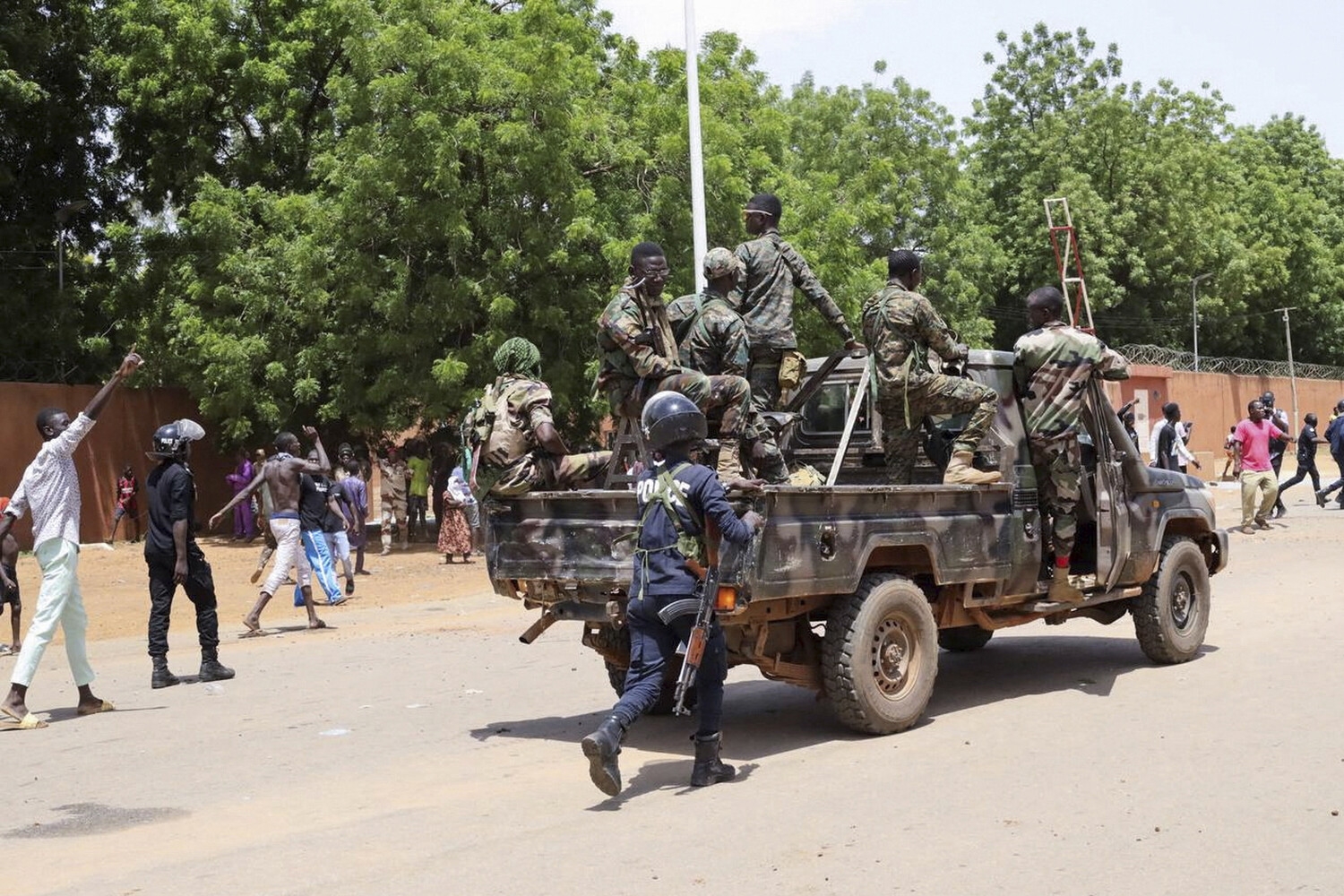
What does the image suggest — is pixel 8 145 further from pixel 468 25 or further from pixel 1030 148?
pixel 1030 148

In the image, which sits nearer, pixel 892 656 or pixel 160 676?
pixel 892 656

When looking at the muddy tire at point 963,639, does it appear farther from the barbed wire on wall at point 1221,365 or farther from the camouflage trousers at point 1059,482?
the barbed wire on wall at point 1221,365

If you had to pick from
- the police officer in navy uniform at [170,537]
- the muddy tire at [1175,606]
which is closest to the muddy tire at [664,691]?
the muddy tire at [1175,606]

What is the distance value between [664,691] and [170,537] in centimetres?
380

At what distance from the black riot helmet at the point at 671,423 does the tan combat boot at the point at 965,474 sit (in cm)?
219

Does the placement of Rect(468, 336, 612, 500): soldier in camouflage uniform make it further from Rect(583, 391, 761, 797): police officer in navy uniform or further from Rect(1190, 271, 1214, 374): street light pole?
Rect(1190, 271, 1214, 374): street light pole

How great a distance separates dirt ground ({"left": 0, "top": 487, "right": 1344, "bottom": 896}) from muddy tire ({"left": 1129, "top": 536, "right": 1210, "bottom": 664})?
0.14 metres

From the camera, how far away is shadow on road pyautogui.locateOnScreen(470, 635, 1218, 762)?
7.84 m

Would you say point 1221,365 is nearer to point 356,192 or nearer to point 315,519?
point 356,192

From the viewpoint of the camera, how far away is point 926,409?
865 centimetres

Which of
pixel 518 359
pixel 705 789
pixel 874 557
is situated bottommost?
pixel 705 789

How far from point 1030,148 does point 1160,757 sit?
43937 millimetres

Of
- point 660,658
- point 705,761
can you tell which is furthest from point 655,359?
point 705,761

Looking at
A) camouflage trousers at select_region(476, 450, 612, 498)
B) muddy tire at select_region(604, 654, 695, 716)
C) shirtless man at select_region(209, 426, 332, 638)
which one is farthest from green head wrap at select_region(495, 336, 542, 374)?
shirtless man at select_region(209, 426, 332, 638)
